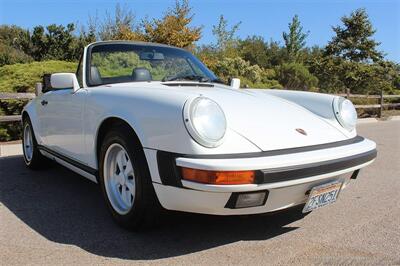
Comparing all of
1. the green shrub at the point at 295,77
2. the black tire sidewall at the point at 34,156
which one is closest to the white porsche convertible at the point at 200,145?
the black tire sidewall at the point at 34,156

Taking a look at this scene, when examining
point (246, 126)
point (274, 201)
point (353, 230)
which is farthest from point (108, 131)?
point (353, 230)

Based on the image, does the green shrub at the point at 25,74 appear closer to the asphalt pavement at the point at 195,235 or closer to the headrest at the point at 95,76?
the asphalt pavement at the point at 195,235

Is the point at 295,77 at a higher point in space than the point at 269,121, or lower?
lower

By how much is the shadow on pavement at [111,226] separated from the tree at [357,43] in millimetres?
29751

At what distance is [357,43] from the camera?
102 ft

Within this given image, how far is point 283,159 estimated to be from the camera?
2.71 m

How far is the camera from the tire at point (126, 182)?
2943 millimetres

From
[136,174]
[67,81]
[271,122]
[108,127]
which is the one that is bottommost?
[136,174]

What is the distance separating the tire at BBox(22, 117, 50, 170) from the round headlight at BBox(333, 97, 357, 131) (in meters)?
3.45

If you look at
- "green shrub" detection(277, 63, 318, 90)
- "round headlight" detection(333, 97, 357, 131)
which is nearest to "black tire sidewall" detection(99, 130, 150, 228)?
"round headlight" detection(333, 97, 357, 131)

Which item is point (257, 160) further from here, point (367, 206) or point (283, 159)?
point (367, 206)

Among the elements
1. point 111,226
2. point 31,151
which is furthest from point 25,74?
point 111,226

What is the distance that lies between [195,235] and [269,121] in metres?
0.97

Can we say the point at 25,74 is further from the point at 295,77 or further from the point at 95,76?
the point at 295,77
